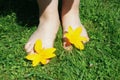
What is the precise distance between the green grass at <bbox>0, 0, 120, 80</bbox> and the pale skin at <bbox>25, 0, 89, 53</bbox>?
86 mm

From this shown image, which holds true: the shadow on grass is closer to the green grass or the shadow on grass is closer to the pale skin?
the green grass

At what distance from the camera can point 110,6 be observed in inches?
138

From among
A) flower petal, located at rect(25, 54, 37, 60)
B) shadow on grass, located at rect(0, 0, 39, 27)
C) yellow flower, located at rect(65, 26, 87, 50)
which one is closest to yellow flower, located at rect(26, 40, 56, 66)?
flower petal, located at rect(25, 54, 37, 60)

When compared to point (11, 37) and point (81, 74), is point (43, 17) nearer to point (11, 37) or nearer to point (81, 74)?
point (11, 37)

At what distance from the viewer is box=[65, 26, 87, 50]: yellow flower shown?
2.94 meters

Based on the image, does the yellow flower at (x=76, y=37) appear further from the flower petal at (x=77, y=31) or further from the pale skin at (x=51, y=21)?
the pale skin at (x=51, y=21)

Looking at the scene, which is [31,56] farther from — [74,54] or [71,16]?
[71,16]

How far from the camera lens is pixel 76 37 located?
2943 mm

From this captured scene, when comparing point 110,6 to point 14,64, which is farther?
point 110,6

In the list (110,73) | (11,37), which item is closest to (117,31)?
(110,73)

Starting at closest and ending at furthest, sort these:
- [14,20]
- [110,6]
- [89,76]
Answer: [89,76] < [14,20] < [110,6]

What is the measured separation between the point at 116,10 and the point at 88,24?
1.17 feet

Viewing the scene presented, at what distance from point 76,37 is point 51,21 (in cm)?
27

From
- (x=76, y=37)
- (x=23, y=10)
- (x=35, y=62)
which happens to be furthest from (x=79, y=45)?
(x=23, y=10)
